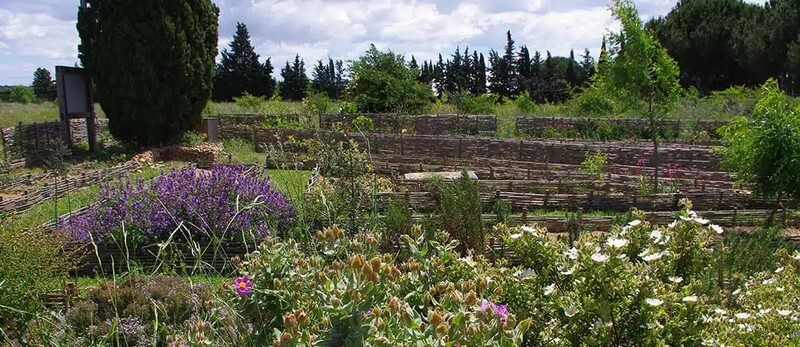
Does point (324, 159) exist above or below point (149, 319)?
above

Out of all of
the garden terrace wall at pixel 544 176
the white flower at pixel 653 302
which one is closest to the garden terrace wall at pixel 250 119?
the garden terrace wall at pixel 544 176

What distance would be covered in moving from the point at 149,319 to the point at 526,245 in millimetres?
2274

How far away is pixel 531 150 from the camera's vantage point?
45.3ft

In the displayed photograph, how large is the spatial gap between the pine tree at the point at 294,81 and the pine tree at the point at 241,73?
1.64 meters

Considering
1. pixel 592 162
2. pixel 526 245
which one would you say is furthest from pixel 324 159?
pixel 592 162

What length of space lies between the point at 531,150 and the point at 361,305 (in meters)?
12.6

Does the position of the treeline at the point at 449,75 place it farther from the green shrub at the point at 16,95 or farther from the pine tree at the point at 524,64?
the green shrub at the point at 16,95

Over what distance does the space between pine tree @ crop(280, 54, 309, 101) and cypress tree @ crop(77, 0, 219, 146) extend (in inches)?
1224

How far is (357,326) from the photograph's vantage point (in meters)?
1.50

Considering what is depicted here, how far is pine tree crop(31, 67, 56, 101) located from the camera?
140ft

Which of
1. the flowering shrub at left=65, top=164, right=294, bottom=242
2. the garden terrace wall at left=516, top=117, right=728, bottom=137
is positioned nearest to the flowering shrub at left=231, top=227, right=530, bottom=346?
the flowering shrub at left=65, top=164, right=294, bottom=242

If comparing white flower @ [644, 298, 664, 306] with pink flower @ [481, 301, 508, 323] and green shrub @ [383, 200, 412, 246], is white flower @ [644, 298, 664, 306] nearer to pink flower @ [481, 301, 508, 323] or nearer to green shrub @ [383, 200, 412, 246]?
pink flower @ [481, 301, 508, 323]

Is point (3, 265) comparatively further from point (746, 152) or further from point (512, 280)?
point (746, 152)

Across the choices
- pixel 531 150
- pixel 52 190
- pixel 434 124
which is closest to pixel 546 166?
pixel 531 150
